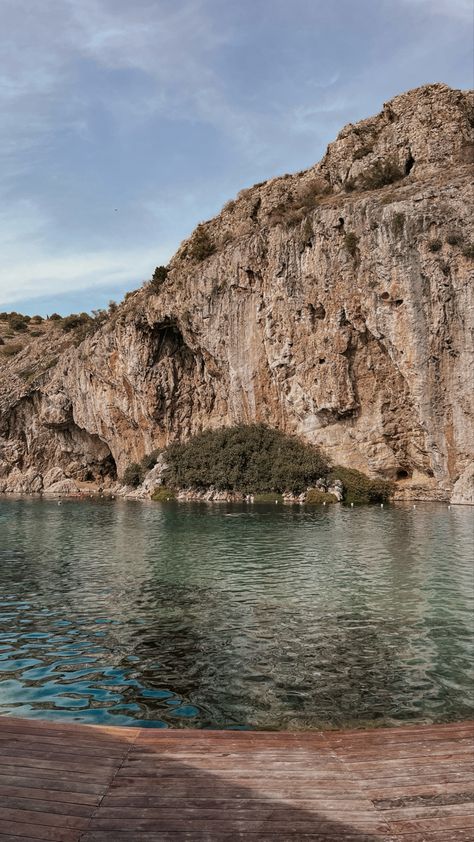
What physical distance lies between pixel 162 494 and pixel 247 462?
849cm

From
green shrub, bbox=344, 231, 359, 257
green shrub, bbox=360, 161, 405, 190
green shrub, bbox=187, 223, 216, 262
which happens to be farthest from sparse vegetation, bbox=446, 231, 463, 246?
green shrub, bbox=187, 223, 216, 262

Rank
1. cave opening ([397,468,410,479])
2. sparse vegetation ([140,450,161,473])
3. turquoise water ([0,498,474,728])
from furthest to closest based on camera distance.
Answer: sparse vegetation ([140,450,161,473]) → cave opening ([397,468,410,479]) → turquoise water ([0,498,474,728])

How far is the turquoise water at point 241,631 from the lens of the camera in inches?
292

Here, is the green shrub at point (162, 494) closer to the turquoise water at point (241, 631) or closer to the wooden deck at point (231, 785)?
the turquoise water at point (241, 631)

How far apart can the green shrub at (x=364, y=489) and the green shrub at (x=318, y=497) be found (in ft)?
3.78

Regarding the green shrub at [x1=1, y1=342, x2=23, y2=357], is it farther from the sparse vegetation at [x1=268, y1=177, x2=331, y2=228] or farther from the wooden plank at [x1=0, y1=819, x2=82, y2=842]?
the wooden plank at [x1=0, y1=819, x2=82, y2=842]

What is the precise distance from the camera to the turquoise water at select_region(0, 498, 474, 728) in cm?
741

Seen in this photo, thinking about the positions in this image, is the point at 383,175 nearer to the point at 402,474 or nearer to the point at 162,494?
the point at 402,474

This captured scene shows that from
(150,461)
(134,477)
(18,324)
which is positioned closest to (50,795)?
(150,461)

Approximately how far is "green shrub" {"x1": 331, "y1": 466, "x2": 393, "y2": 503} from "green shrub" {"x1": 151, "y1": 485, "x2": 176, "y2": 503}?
1510cm

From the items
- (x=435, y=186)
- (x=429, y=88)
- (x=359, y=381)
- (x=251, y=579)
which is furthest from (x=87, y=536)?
(x=429, y=88)

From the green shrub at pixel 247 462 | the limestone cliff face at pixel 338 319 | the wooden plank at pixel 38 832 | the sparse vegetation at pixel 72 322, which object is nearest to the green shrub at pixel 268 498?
the green shrub at pixel 247 462

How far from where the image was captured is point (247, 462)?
162 ft

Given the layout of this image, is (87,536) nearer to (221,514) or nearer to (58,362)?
(221,514)
